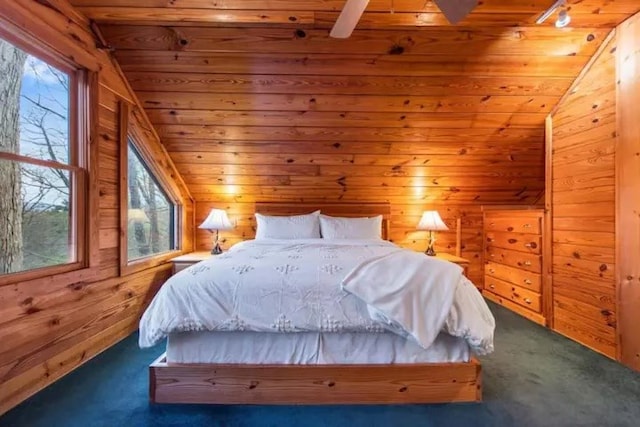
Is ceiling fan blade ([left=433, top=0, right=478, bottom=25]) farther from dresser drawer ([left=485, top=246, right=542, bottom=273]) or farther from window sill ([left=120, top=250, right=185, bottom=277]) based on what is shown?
window sill ([left=120, top=250, right=185, bottom=277])

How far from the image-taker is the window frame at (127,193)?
2545mm

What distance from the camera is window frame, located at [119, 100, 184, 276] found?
2.54 meters

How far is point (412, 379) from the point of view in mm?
1686

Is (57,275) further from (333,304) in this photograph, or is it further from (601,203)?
(601,203)

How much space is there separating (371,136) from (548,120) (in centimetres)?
159

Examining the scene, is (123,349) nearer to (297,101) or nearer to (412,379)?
(412,379)

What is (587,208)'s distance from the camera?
8.18 ft

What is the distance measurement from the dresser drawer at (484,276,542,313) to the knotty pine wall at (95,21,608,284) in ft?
0.75

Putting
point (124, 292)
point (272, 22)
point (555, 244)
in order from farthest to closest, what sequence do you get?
point (555, 244) < point (124, 292) < point (272, 22)

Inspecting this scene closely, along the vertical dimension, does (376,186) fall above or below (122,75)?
below

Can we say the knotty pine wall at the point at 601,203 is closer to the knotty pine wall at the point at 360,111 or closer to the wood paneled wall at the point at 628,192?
the wood paneled wall at the point at 628,192

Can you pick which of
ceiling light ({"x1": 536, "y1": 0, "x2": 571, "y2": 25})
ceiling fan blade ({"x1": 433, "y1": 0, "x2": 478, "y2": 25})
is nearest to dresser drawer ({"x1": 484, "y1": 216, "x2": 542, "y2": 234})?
ceiling light ({"x1": 536, "y1": 0, "x2": 571, "y2": 25})

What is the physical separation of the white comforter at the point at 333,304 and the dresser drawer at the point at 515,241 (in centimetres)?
173

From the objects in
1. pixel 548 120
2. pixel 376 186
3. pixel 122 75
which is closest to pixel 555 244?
pixel 548 120
